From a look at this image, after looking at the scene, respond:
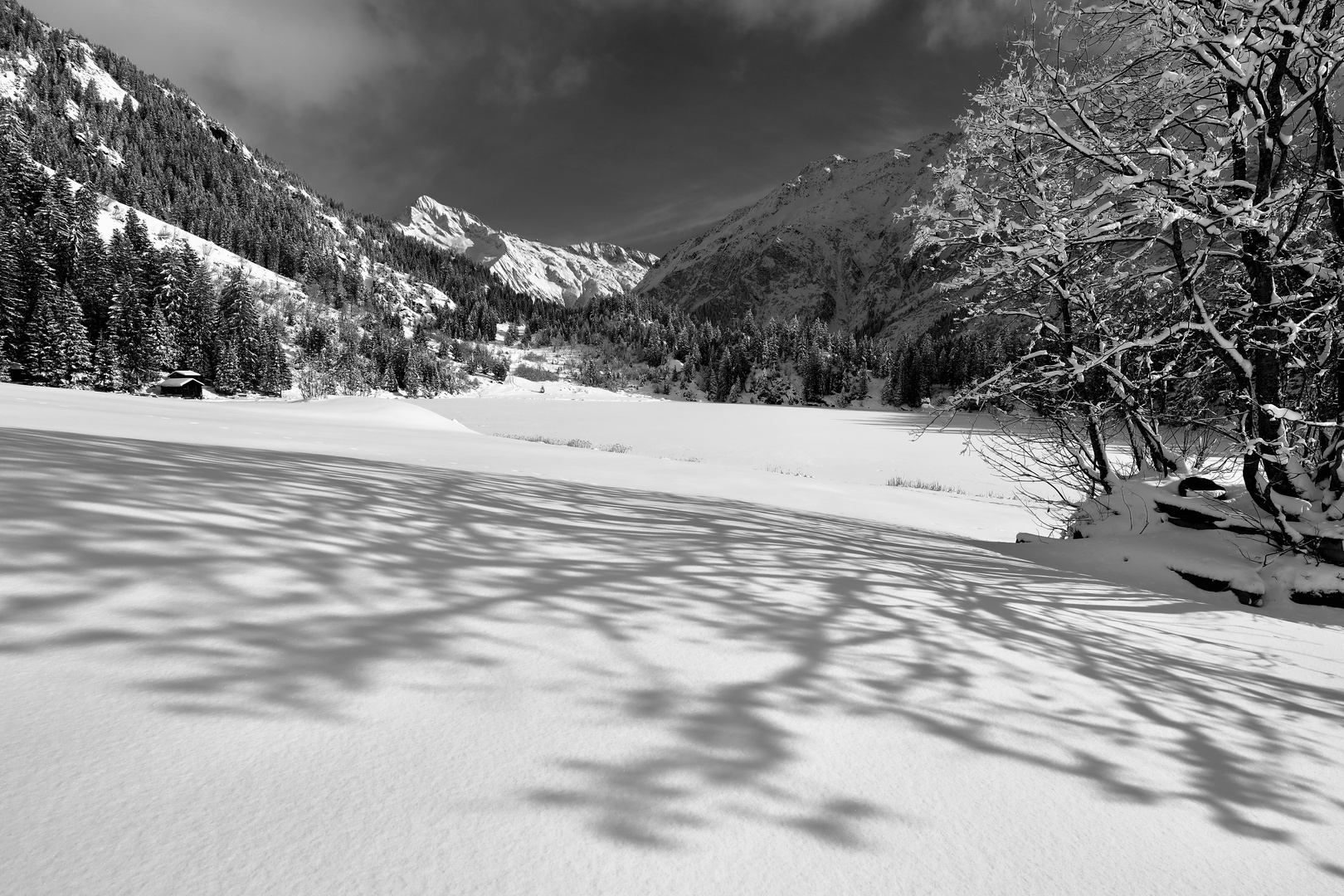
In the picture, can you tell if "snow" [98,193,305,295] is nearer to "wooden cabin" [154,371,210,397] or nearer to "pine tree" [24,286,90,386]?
A: "wooden cabin" [154,371,210,397]

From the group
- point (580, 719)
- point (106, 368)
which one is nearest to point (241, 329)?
point (106, 368)

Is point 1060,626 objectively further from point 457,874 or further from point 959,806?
point 457,874

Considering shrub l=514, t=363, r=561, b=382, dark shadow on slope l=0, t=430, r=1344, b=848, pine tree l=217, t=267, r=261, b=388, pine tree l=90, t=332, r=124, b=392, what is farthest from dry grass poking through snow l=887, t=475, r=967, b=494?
shrub l=514, t=363, r=561, b=382

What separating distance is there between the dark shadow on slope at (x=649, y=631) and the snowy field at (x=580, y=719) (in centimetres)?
1

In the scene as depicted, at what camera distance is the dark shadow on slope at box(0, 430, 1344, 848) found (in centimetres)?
121

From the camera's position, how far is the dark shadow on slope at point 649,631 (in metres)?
1.21

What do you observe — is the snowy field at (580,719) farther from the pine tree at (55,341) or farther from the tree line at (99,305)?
the tree line at (99,305)

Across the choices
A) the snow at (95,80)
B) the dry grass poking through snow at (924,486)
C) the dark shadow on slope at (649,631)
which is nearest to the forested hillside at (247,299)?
the snow at (95,80)

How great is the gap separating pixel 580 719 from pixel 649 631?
1.74ft

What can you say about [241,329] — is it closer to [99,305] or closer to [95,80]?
[99,305]

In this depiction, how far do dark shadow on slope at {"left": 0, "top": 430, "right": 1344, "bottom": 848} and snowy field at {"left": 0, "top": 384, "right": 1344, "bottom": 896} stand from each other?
11 mm

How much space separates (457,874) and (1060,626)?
2.61 m

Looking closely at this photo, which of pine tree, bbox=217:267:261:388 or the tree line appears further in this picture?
pine tree, bbox=217:267:261:388

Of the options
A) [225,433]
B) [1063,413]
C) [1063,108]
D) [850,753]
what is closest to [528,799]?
[850,753]
